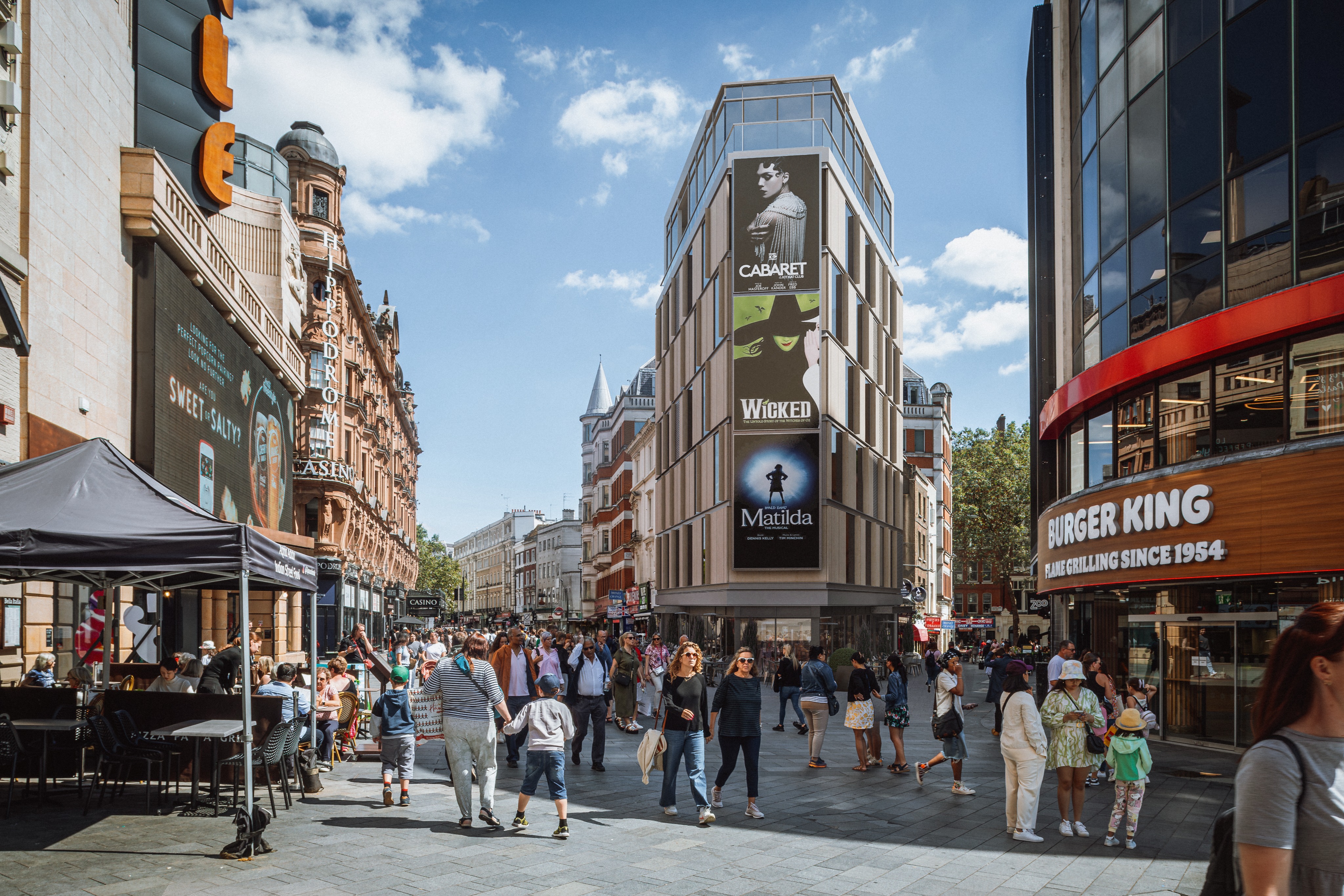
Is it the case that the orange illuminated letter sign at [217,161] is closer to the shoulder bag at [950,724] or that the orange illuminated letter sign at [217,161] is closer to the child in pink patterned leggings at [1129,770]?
the shoulder bag at [950,724]

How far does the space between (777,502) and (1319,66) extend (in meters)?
25.2

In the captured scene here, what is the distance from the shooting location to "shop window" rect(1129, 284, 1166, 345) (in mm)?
18094

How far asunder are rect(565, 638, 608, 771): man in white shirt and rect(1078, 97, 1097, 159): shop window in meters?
14.5

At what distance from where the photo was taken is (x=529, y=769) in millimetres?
10383

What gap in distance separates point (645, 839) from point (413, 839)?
213 centimetres

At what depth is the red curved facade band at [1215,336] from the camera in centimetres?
1452

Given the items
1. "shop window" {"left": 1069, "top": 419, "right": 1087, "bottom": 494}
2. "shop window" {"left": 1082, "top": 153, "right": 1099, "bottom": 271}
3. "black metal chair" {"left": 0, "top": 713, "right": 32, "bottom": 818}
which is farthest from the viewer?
"shop window" {"left": 1069, "top": 419, "right": 1087, "bottom": 494}

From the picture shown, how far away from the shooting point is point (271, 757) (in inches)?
427

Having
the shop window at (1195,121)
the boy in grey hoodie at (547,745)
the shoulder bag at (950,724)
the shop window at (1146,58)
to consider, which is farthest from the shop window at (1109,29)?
the boy in grey hoodie at (547,745)

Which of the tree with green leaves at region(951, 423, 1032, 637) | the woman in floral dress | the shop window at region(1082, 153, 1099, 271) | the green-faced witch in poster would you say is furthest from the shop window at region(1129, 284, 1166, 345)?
the tree with green leaves at region(951, 423, 1032, 637)

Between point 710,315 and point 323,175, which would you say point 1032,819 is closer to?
point 710,315

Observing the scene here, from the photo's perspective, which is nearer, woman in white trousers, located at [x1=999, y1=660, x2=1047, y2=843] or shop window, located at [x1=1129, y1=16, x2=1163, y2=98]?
woman in white trousers, located at [x1=999, y1=660, x2=1047, y2=843]

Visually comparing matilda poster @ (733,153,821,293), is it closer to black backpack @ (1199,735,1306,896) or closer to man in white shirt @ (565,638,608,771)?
man in white shirt @ (565,638,608,771)

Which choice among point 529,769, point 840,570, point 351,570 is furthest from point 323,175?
point 529,769
